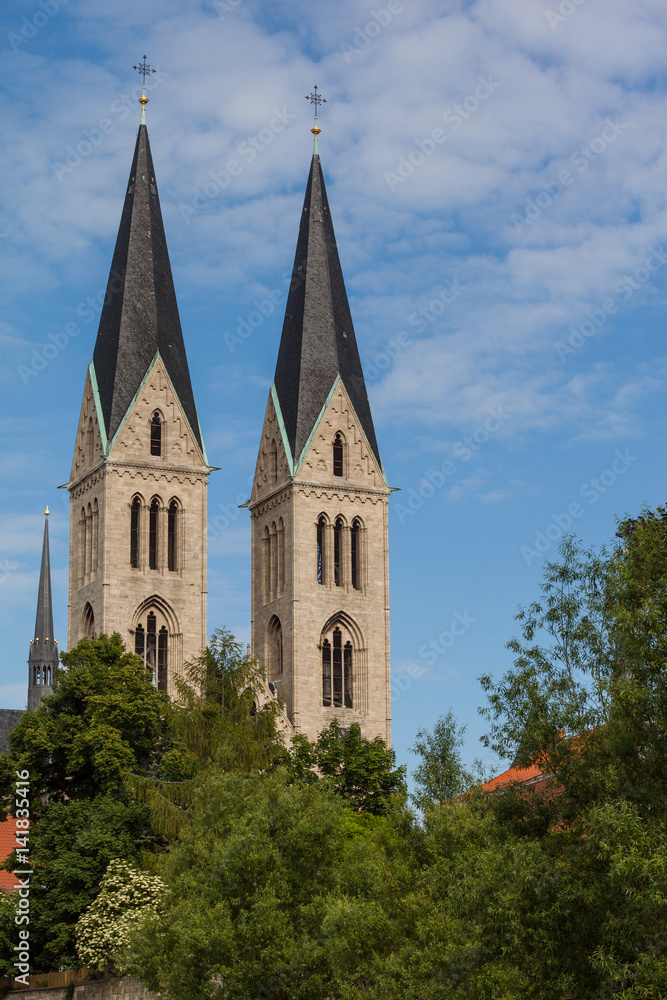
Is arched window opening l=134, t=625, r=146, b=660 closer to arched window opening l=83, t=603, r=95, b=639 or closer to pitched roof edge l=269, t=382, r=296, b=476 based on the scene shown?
arched window opening l=83, t=603, r=95, b=639

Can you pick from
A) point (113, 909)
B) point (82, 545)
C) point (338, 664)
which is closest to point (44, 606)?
point (82, 545)

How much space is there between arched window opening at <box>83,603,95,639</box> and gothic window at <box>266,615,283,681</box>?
809 centimetres

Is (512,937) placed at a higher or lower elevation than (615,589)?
lower

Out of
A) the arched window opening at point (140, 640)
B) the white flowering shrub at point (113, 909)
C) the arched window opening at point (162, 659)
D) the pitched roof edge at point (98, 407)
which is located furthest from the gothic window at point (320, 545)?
the white flowering shrub at point (113, 909)

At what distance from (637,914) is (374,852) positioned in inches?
460

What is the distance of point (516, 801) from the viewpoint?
31.5m

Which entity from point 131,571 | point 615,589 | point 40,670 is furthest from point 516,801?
point 40,670

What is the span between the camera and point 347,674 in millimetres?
75750

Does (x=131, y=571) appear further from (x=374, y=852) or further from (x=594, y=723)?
(x=594, y=723)

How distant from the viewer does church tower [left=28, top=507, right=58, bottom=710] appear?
119 metres

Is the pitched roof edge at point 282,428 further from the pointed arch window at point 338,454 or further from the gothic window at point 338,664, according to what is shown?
the gothic window at point 338,664

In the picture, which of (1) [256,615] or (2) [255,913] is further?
(1) [256,615]

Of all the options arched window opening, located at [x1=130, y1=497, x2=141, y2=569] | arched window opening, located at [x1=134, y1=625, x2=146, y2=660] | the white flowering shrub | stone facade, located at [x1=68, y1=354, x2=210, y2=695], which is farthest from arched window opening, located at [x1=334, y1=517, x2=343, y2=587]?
the white flowering shrub

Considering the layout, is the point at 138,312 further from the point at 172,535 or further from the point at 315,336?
the point at 172,535
